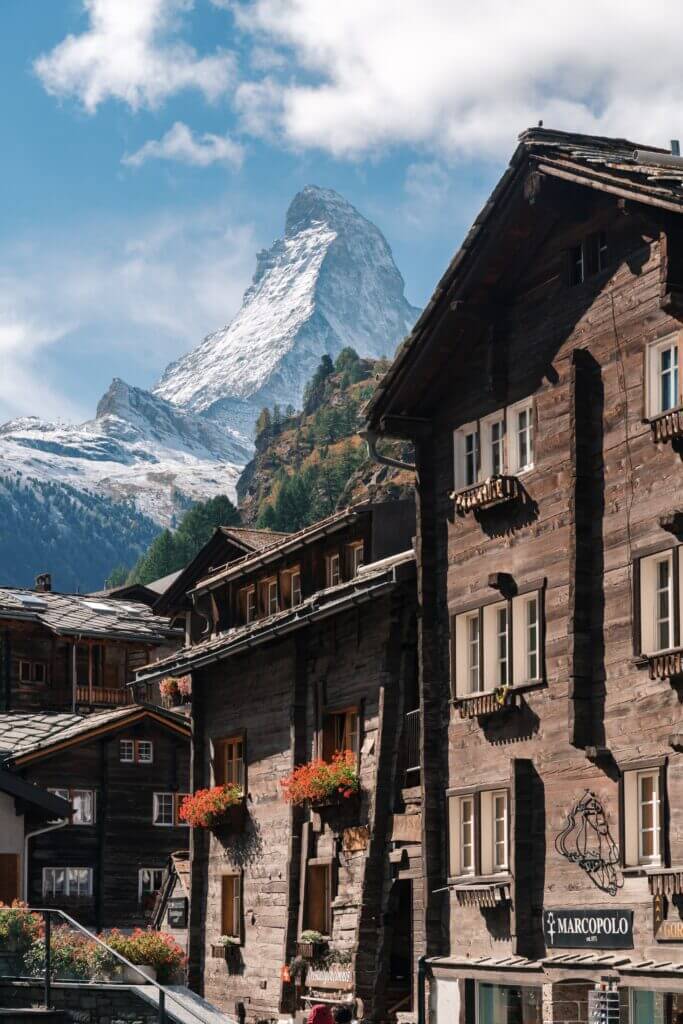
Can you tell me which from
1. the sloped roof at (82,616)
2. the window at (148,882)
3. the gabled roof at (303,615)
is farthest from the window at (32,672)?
the gabled roof at (303,615)

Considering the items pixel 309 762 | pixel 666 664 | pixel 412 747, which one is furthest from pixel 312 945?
pixel 666 664

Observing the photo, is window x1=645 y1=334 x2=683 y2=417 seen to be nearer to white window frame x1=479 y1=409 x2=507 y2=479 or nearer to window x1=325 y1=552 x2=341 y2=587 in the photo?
white window frame x1=479 y1=409 x2=507 y2=479

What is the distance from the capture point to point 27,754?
56.0 meters

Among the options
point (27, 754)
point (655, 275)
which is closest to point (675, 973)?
point (655, 275)

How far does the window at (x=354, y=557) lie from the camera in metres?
44.6

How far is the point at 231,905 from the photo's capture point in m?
45.0

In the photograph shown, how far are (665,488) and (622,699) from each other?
12.0ft

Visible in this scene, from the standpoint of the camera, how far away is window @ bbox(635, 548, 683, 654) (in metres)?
28.3

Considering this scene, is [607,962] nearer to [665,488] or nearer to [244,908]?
[665,488]

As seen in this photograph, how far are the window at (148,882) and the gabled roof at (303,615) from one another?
12.0 metres

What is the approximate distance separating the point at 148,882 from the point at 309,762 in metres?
19.2

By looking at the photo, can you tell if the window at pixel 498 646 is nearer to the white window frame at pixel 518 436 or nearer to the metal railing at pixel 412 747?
the white window frame at pixel 518 436

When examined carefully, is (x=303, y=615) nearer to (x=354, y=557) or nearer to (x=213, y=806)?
(x=354, y=557)

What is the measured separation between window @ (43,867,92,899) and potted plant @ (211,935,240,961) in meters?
13.6
